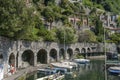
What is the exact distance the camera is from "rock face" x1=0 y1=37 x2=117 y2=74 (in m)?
57.9

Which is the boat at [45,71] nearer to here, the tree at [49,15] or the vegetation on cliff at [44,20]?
the vegetation on cliff at [44,20]

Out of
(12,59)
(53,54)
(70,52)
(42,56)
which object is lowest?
(42,56)

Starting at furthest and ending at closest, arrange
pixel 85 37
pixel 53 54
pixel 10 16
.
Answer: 1. pixel 85 37
2. pixel 53 54
3. pixel 10 16

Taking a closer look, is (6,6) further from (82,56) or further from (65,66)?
(82,56)

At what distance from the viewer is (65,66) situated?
7588cm

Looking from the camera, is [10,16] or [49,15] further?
[49,15]

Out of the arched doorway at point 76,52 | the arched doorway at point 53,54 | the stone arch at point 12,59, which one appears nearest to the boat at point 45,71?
the stone arch at point 12,59

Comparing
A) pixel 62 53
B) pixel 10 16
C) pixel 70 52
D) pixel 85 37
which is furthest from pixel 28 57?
pixel 85 37

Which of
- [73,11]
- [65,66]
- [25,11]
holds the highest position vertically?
[73,11]

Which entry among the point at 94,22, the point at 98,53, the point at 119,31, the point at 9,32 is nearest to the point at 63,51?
the point at 98,53

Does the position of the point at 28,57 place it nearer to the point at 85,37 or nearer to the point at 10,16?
the point at 10,16

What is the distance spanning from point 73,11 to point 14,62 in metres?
72.7

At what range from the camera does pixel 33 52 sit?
76.0 meters

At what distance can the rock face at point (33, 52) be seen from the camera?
2280 inches
